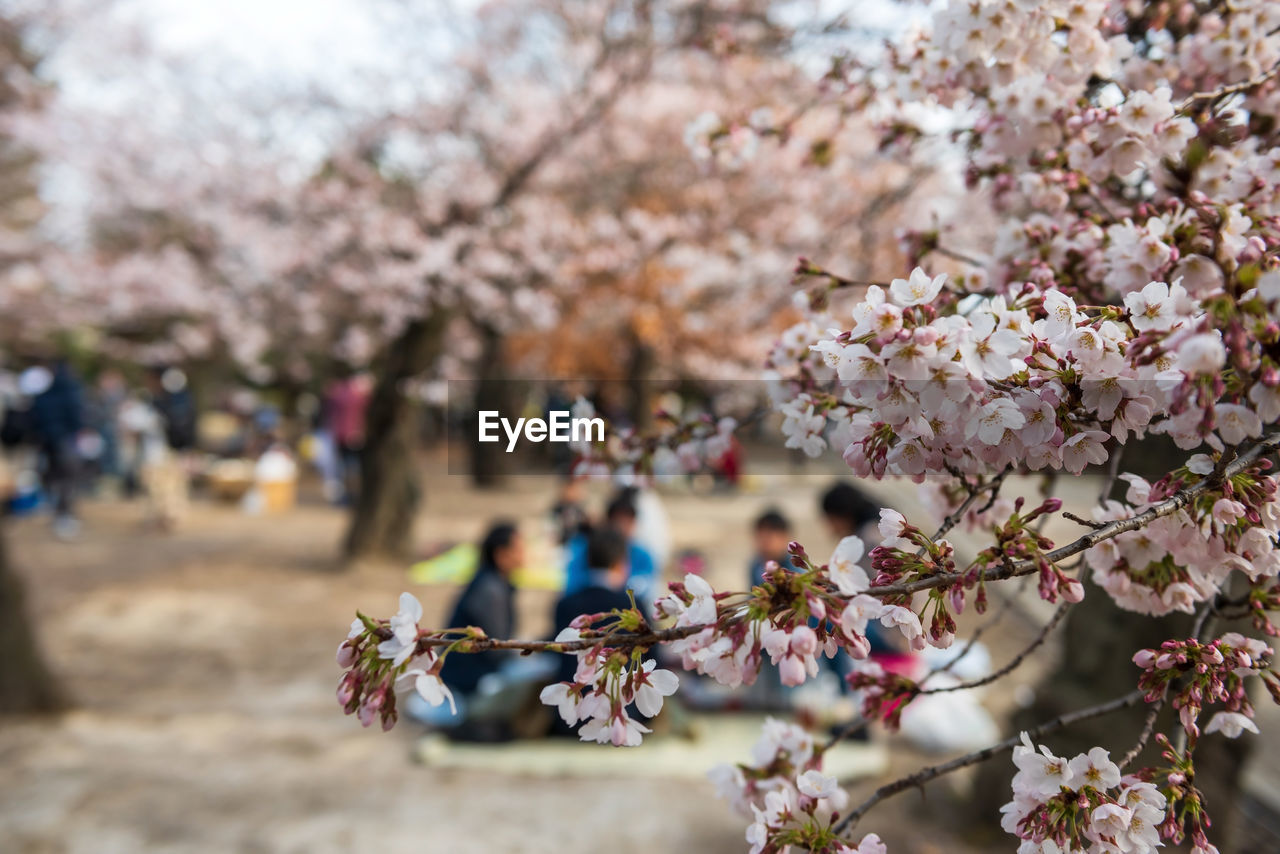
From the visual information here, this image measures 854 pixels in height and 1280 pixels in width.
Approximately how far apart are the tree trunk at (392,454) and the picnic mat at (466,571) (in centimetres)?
34

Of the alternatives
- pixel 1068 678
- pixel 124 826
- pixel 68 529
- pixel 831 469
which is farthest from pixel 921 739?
pixel 831 469

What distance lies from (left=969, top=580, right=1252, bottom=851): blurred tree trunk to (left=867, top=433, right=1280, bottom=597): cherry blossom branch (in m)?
1.56

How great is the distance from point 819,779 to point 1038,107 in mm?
1235

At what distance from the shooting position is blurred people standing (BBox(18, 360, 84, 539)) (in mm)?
8359

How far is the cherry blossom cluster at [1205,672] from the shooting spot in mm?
1057

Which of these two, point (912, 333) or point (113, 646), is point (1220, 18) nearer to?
point (912, 333)

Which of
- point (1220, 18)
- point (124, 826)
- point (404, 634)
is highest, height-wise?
point (1220, 18)

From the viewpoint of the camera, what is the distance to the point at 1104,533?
3.01 ft

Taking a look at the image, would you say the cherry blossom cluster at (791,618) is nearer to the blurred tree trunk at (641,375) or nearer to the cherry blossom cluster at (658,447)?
the cherry blossom cluster at (658,447)

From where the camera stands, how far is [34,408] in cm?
839

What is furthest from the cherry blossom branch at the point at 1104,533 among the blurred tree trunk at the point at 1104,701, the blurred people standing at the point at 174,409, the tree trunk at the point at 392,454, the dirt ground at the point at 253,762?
the blurred people standing at the point at 174,409

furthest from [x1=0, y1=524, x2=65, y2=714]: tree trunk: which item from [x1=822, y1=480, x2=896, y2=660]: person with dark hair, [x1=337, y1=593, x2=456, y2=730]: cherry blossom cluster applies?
[x1=337, y1=593, x2=456, y2=730]: cherry blossom cluster

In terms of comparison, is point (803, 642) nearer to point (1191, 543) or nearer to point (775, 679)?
point (1191, 543)

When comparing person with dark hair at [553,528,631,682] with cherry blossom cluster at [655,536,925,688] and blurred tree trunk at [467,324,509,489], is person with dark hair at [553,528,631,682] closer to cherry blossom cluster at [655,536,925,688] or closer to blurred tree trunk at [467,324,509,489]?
cherry blossom cluster at [655,536,925,688]
